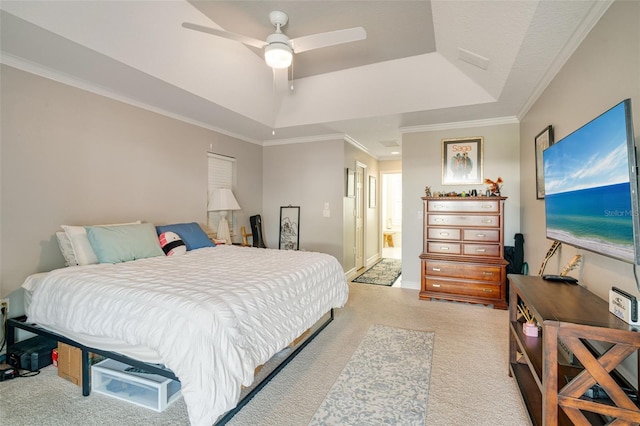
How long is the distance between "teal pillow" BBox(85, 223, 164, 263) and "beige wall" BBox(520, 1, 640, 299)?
3629 millimetres

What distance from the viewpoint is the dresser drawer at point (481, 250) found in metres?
3.90

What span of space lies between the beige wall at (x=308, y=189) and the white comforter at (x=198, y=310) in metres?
2.41

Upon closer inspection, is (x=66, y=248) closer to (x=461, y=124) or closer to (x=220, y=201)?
(x=220, y=201)

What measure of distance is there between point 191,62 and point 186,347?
282 cm

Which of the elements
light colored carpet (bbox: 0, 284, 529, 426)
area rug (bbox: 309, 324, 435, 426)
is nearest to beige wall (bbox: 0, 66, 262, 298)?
light colored carpet (bbox: 0, 284, 529, 426)

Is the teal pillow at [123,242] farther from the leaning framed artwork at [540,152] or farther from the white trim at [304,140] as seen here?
the leaning framed artwork at [540,152]

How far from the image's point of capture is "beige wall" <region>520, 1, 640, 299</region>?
1.59m

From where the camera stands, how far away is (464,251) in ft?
→ 13.3

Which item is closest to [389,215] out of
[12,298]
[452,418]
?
[452,418]

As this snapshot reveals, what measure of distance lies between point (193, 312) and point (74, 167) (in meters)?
2.36

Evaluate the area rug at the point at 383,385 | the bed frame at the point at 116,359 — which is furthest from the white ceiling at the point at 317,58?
the area rug at the point at 383,385

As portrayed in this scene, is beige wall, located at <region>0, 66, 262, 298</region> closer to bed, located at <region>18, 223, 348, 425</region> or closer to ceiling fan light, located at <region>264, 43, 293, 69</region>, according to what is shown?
bed, located at <region>18, 223, 348, 425</region>

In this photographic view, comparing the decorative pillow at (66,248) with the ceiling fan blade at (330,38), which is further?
the decorative pillow at (66,248)

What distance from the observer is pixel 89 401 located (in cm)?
198
